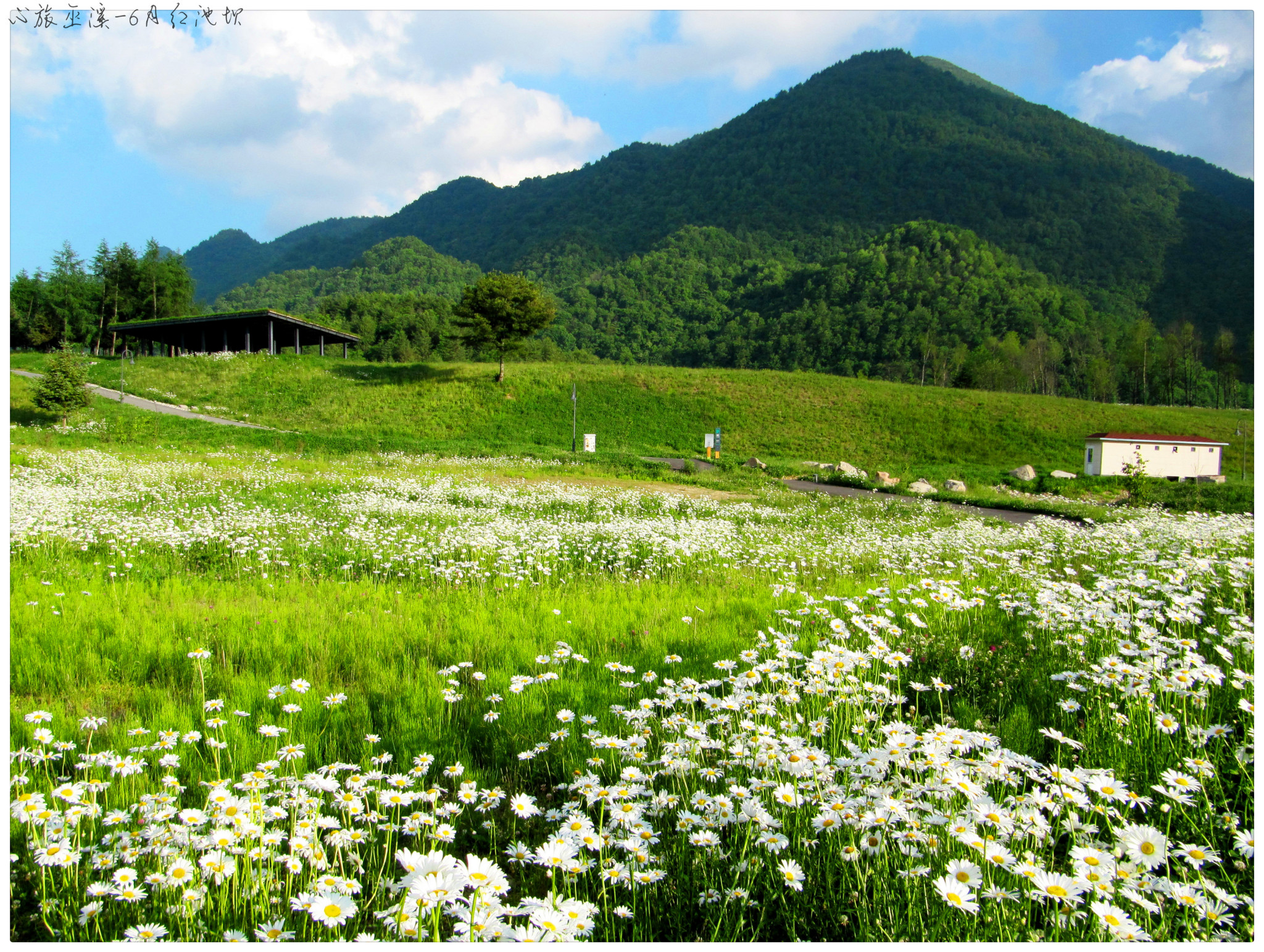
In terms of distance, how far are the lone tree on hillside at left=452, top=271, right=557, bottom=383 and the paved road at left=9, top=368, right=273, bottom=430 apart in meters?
17.0

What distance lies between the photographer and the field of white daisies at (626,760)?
6.75ft

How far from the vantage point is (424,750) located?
3.27m

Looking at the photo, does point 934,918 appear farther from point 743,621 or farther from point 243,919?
point 743,621

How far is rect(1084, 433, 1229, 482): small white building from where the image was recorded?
31016 millimetres

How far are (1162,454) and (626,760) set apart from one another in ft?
127

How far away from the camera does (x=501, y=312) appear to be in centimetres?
4841

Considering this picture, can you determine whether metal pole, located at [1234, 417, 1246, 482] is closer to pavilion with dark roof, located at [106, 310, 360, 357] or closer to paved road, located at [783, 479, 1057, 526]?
paved road, located at [783, 479, 1057, 526]

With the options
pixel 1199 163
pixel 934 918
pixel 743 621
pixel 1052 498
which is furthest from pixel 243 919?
pixel 1199 163

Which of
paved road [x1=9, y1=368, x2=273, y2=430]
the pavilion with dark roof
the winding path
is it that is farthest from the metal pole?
the pavilion with dark roof

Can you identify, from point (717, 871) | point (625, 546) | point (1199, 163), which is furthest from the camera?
point (1199, 163)

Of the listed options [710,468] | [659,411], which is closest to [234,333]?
[659,411]

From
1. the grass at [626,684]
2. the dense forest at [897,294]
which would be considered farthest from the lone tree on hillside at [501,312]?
the grass at [626,684]

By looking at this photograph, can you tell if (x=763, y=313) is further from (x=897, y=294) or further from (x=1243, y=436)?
(x=1243, y=436)

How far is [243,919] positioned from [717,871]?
5.24ft
